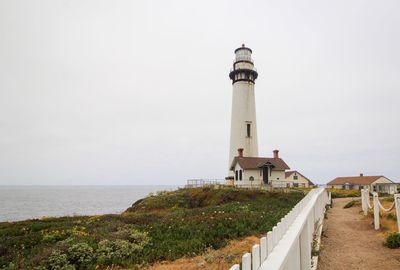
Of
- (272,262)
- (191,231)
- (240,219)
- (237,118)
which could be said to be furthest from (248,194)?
(272,262)

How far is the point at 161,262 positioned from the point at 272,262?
233 inches

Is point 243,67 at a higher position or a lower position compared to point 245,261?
higher

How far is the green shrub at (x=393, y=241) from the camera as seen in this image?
8.70 m

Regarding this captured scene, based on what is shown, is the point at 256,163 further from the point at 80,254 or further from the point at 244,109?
the point at 80,254

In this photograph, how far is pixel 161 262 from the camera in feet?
28.3

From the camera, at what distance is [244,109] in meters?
41.1

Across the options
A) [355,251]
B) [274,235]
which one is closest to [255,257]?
[274,235]

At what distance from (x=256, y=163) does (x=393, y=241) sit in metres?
28.5

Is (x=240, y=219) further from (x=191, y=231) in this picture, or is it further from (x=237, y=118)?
(x=237, y=118)

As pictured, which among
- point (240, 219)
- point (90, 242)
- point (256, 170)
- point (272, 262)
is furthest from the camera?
point (256, 170)

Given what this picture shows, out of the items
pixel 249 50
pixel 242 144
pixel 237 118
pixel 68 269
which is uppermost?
pixel 249 50

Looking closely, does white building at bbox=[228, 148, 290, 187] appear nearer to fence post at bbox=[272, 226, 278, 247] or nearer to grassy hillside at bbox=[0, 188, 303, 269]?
grassy hillside at bbox=[0, 188, 303, 269]

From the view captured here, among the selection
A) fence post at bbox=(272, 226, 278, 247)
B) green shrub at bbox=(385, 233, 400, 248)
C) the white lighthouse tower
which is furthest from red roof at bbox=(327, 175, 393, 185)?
fence post at bbox=(272, 226, 278, 247)

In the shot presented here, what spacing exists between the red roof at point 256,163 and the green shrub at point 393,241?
2713 cm
